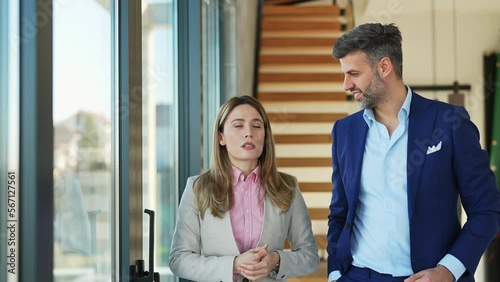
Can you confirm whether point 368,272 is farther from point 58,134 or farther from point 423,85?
point 423,85

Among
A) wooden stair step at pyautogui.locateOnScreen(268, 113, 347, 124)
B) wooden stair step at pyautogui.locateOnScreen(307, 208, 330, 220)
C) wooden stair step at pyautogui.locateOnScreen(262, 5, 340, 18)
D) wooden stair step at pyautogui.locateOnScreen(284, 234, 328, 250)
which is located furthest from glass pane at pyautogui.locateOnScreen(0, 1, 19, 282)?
wooden stair step at pyautogui.locateOnScreen(262, 5, 340, 18)

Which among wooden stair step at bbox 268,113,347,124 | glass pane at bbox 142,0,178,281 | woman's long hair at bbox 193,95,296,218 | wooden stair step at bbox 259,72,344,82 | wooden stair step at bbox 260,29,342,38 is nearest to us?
woman's long hair at bbox 193,95,296,218

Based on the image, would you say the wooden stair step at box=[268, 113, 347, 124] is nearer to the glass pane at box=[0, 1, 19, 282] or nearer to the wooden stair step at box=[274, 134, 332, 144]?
the wooden stair step at box=[274, 134, 332, 144]

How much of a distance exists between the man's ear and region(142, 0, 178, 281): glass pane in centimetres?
96

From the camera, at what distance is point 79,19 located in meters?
1.68

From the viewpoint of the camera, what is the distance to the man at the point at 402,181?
1.81m

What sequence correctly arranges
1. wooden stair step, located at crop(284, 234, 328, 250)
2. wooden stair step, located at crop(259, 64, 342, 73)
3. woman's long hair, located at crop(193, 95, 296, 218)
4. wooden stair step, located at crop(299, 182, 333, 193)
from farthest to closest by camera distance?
wooden stair step, located at crop(259, 64, 342, 73), wooden stair step, located at crop(299, 182, 333, 193), wooden stair step, located at crop(284, 234, 328, 250), woman's long hair, located at crop(193, 95, 296, 218)

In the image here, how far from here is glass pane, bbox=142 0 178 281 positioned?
254cm

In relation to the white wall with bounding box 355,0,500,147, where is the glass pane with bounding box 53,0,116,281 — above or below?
below

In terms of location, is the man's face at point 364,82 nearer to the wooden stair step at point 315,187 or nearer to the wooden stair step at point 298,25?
the wooden stair step at point 315,187

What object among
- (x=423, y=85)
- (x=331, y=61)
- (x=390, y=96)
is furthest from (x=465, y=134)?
(x=423, y=85)

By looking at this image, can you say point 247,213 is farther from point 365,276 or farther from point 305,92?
point 305,92

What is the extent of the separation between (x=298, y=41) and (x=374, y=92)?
17.8 ft

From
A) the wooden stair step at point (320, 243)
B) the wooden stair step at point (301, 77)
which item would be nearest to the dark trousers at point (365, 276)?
the wooden stair step at point (320, 243)
